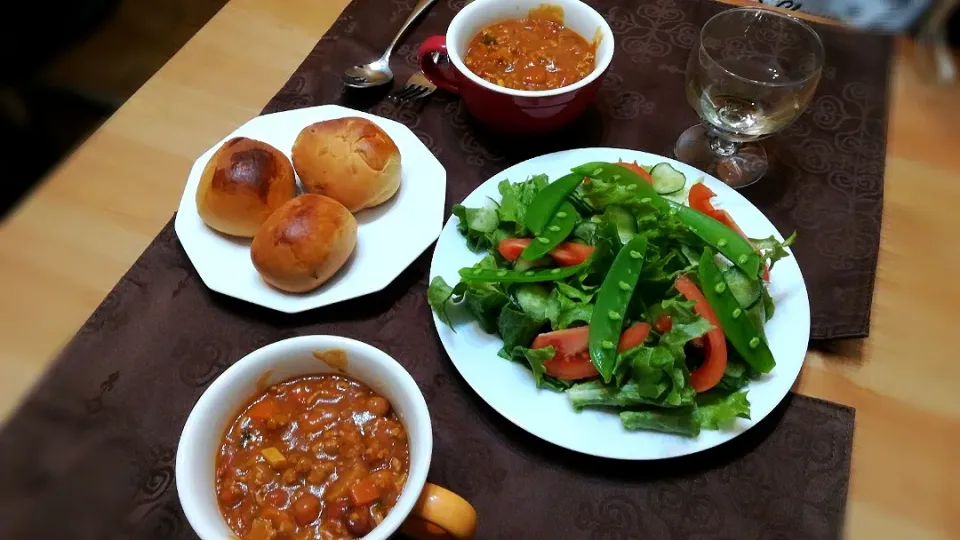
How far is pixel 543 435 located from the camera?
105 centimetres

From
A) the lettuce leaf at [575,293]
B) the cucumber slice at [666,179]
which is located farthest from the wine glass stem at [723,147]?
the lettuce leaf at [575,293]

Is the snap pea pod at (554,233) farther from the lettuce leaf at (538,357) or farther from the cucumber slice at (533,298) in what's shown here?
the lettuce leaf at (538,357)

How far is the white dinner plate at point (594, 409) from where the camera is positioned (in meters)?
1.05

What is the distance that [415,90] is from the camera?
1605mm

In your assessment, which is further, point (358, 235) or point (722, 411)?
point (358, 235)

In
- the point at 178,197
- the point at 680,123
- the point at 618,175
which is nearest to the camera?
the point at 618,175

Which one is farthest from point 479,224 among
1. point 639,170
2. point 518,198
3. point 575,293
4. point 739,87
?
point 739,87

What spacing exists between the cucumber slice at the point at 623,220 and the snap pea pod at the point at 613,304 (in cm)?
9

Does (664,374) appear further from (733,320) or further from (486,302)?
(486,302)

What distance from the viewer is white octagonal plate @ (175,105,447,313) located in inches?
48.5

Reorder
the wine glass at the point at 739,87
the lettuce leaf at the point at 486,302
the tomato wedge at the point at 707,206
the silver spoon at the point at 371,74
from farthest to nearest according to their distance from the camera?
1. the silver spoon at the point at 371,74
2. the wine glass at the point at 739,87
3. the tomato wedge at the point at 707,206
4. the lettuce leaf at the point at 486,302

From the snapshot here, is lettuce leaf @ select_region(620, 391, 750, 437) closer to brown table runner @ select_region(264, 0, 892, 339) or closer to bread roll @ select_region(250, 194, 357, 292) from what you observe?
brown table runner @ select_region(264, 0, 892, 339)

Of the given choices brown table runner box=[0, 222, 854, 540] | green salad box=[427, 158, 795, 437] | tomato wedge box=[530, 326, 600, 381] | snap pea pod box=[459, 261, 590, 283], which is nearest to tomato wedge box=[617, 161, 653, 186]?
green salad box=[427, 158, 795, 437]

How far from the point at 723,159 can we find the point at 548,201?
0.47m
